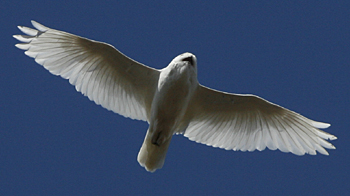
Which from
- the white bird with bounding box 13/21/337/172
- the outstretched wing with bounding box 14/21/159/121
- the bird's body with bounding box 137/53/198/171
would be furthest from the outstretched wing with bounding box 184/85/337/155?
the outstretched wing with bounding box 14/21/159/121

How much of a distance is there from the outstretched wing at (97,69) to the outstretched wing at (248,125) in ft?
3.51

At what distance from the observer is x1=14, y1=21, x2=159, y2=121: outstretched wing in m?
9.00

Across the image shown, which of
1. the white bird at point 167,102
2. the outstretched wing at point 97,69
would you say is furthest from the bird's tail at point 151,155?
the outstretched wing at point 97,69

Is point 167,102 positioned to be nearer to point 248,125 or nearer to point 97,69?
point 97,69

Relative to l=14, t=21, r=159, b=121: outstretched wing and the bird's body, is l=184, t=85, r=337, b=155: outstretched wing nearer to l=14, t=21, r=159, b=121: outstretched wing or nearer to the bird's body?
the bird's body

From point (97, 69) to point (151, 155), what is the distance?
2.01 m

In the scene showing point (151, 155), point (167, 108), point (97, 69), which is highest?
point (97, 69)

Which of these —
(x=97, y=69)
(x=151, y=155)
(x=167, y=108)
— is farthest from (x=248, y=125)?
(x=97, y=69)

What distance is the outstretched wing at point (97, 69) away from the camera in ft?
29.5

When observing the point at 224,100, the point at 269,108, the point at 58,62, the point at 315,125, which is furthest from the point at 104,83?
the point at 315,125

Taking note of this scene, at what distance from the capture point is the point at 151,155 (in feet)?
30.8

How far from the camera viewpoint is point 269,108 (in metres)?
9.54

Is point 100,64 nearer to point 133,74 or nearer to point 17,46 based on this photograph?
point 133,74

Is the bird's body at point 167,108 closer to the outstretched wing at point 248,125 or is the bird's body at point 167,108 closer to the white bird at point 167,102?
the white bird at point 167,102
